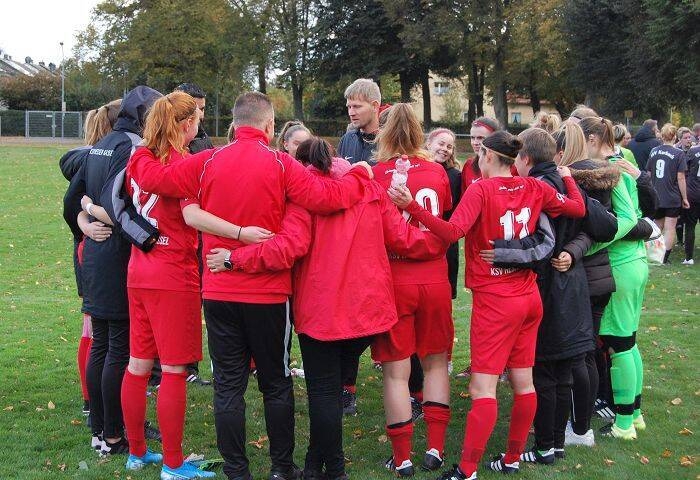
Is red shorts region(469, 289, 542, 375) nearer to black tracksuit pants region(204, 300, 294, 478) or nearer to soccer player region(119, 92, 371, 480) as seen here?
soccer player region(119, 92, 371, 480)

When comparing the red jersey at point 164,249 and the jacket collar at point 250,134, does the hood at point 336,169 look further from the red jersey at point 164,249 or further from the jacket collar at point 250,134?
the red jersey at point 164,249

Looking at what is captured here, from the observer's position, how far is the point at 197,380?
7.34 m

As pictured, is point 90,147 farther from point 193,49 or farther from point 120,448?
point 193,49

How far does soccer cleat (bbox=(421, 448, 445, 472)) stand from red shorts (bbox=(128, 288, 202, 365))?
5.27 ft

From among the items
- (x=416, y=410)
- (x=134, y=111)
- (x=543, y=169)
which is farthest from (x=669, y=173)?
(x=134, y=111)

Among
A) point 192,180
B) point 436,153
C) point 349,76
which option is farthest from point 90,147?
point 349,76

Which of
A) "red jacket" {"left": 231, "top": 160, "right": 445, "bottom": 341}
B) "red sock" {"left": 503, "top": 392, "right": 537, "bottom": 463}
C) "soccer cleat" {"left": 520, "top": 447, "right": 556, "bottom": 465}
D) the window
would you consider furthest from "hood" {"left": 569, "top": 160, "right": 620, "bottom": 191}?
the window

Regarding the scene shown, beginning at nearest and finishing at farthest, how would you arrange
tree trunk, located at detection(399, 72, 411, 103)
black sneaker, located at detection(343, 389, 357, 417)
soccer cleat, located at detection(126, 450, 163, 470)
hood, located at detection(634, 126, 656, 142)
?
1. soccer cleat, located at detection(126, 450, 163, 470)
2. black sneaker, located at detection(343, 389, 357, 417)
3. hood, located at detection(634, 126, 656, 142)
4. tree trunk, located at detection(399, 72, 411, 103)

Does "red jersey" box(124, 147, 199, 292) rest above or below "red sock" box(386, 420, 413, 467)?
above

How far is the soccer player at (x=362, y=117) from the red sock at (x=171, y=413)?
2.31 meters

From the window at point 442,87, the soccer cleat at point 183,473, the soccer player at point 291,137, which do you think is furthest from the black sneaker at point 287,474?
the window at point 442,87

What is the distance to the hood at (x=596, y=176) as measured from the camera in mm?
5535

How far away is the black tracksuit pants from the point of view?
461cm

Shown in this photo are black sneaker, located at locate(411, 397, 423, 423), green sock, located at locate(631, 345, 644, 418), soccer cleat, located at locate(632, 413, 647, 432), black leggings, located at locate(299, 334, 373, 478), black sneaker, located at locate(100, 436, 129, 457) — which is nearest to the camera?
black leggings, located at locate(299, 334, 373, 478)
